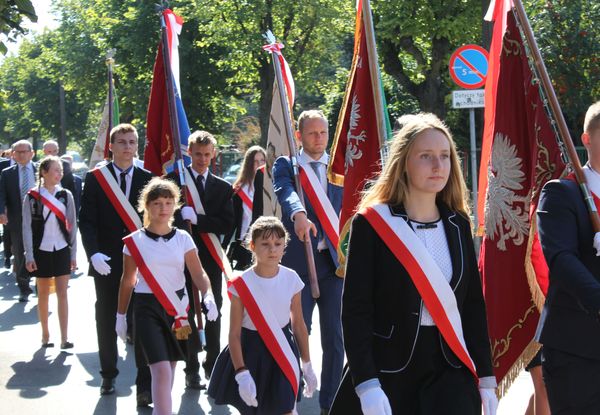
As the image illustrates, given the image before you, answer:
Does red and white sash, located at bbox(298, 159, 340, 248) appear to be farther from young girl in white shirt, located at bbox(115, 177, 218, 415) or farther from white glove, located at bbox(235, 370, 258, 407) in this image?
white glove, located at bbox(235, 370, 258, 407)

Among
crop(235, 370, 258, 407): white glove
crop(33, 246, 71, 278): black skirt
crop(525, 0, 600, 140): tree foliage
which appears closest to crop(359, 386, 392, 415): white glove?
crop(235, 370, 258, 407): white glove

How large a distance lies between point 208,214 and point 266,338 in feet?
8.87

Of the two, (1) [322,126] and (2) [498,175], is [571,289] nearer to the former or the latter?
(2) [498,175]

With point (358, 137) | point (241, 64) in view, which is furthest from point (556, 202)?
point (241, 64)

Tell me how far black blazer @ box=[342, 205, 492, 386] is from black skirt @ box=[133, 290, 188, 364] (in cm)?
301

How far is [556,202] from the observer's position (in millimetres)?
4613

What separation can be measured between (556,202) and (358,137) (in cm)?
235

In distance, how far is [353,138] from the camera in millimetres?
6824

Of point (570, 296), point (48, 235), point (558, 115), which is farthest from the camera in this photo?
point (48, 235)

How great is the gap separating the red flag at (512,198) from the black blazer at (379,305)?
1904mm

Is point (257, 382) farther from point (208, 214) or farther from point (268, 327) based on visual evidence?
point (208, 214)

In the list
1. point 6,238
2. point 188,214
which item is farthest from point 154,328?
point 6,238

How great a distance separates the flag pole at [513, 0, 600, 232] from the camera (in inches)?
182

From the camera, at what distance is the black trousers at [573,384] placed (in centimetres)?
447
